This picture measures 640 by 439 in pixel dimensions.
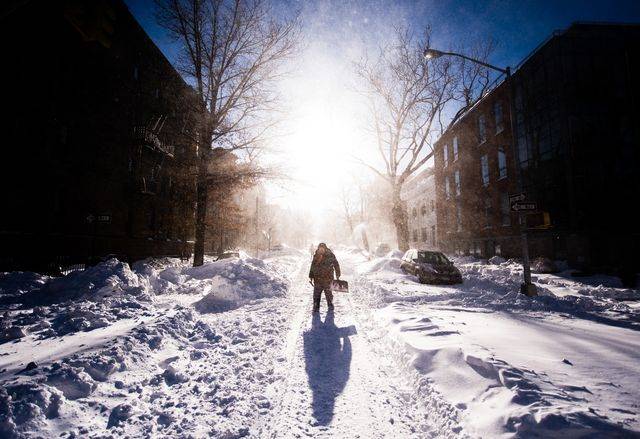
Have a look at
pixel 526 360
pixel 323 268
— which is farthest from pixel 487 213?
pixel 526 360

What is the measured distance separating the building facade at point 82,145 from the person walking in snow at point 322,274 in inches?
348

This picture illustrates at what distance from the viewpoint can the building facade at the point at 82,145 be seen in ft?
43.2

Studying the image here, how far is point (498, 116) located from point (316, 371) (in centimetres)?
2610

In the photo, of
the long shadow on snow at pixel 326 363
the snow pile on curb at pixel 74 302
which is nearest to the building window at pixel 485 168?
the long shadow on snow at pixel 326 363

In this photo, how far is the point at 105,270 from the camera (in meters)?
9.73

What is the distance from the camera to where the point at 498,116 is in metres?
24.0

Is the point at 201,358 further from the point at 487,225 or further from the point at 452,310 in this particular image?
the point at 487,225

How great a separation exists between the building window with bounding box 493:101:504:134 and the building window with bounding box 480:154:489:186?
252cm

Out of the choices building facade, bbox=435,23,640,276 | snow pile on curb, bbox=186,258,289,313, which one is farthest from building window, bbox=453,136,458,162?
snow pile on curb, bbox=186,258,289,313

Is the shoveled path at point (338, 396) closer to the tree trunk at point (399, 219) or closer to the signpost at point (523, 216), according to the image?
the signpost at point (523, 216)

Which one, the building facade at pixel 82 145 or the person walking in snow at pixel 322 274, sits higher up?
the building facade at pixel 82 145

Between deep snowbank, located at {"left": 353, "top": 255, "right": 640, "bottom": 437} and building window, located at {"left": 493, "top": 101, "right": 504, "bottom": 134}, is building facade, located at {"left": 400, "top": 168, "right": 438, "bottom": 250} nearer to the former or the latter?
building window, located at {"left": 493, "top": 101, "right": 504, "bottom": 134}

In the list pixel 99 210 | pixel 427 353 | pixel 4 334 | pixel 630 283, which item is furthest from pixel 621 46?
pixel 99 210

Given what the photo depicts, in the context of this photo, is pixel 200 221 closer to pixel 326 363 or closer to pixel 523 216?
pixel 326 363
